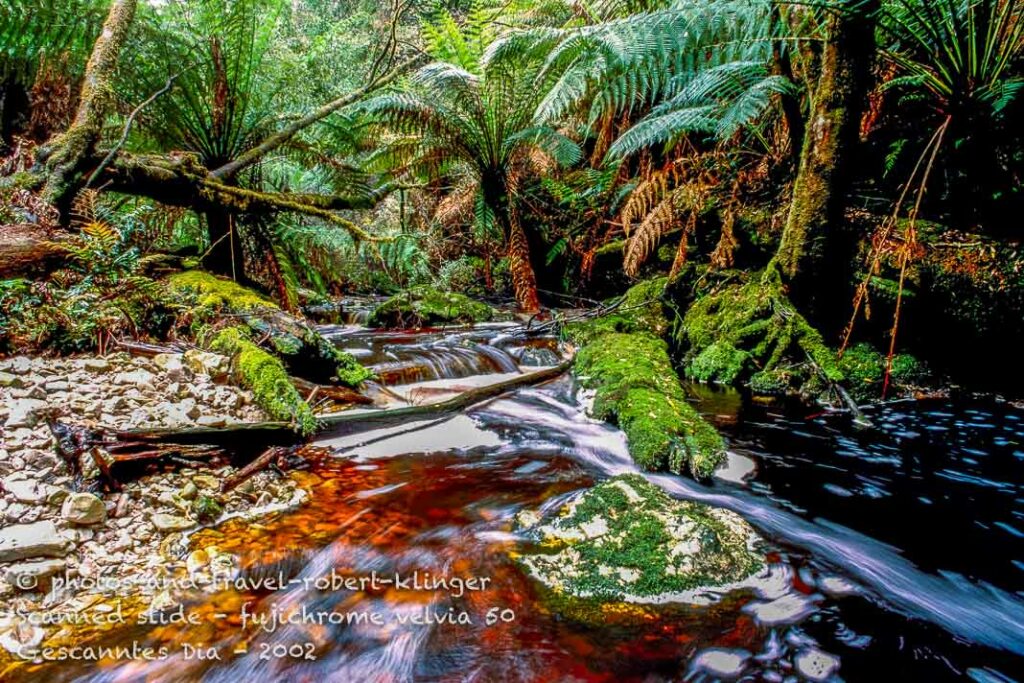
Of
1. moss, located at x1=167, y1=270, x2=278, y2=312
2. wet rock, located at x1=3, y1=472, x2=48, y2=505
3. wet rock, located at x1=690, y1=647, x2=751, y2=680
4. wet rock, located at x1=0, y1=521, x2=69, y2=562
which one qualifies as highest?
moss, located at x1=167, y1=270, x2=278, y2=312

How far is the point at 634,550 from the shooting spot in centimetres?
151

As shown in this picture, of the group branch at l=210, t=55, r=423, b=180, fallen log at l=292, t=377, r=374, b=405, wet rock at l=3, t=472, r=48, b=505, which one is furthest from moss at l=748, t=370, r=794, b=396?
→ branch at l=210, t=55, r=423, b=180

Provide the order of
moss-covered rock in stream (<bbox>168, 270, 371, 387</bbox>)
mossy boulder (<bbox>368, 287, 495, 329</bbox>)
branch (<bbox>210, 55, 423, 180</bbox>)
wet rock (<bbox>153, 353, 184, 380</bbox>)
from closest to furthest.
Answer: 1. wet rock (<bbox>153, 353, 184, 380</bbox>)
2. moss-covered rock in stream (<bbox>168, 270, 371, 387</bbox>)
3. branch (<bbox>210, 55, 423, 180</bbox>)
4. mossy boulder (<bbox>368, 287, 495, 329</bbox>)

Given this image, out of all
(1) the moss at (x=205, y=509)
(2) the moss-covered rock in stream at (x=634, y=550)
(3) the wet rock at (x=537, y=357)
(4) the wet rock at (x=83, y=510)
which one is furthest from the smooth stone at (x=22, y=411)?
(3) the wet rock at (x=537, y=357)

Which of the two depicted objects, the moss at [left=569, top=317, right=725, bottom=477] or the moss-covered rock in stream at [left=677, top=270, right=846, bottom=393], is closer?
the moss at [left=569, top=317, right=725, bottom=477]

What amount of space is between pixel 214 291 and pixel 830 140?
460 centimetres

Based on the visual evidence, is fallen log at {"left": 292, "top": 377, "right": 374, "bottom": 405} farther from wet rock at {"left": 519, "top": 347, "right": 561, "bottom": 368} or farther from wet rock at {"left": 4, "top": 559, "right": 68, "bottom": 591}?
wet rock at {"left": 519, "top": 347, "right": 561, "bottom": 368}

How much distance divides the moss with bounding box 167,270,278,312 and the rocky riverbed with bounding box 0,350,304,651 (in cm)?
102

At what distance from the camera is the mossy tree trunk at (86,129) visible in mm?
3156

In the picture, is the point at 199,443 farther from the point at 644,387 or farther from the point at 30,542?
the point at 644,387

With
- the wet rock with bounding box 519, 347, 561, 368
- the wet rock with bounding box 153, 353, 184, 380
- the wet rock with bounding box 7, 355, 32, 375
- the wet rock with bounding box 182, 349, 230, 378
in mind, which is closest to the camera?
the wet rock with bounding box 7, 355, 32, 375

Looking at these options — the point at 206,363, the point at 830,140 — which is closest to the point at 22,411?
the point at 206,363

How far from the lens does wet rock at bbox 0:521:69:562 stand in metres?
1.39

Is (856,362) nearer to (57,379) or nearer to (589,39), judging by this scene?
(589,39)
